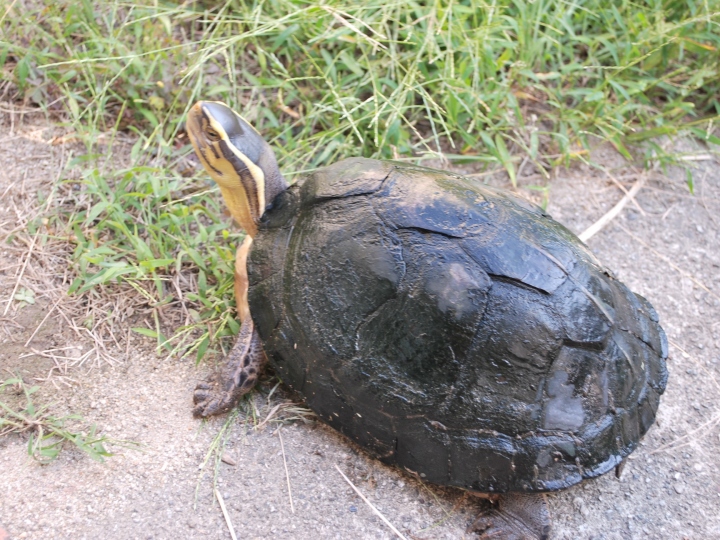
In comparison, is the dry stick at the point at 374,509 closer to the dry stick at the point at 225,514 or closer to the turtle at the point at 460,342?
the turtle at the point at 460,342

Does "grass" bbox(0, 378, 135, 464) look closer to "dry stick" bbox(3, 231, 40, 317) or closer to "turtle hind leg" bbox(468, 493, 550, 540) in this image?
"dry stick" bbox(3, 231, 40, 317)

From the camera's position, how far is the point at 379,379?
216 centimetres

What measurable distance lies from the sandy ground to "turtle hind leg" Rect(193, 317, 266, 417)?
8 cm

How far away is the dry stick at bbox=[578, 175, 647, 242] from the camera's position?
3.30m

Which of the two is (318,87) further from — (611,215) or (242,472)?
(242,472)

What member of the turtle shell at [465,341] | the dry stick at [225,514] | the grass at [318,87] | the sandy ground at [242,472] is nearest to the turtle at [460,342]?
the turtle shell at [465,341]

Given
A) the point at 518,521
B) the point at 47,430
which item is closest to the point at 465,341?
the point at 518,521

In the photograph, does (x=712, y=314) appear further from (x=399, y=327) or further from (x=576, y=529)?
(x=399, y=327)

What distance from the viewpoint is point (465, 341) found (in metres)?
2.07

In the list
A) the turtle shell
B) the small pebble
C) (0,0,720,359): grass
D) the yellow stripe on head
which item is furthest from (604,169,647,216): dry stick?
the small pebble

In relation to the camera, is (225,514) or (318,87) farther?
(318,87)

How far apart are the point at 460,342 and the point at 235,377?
0.95 meters

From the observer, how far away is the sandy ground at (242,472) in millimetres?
2119

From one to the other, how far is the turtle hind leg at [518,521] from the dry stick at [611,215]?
160 cm
